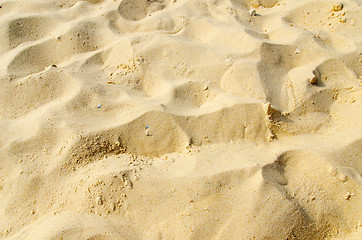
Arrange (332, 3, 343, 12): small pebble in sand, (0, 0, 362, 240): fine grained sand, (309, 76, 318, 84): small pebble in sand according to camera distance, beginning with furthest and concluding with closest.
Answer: (332, 3, 343, 12): small pebble in sand
(309, 76, 318, 84): small pebble in sand
(0, 0, 362, 240): fine grained sand

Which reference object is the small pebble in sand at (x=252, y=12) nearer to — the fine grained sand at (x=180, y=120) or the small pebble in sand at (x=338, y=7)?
the fine grained sand at (x=180, y=120)

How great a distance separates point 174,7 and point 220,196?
1.36m

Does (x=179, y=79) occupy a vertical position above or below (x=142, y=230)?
above

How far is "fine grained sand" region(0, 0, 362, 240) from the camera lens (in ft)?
3.84

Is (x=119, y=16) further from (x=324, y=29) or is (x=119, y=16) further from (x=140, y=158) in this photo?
(x=324, y=29)

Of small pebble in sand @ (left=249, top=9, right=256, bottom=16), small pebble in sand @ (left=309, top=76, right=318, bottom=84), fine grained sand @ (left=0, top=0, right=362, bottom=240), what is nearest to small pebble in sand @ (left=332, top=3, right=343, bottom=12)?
fine grained sand @ (left=0, top=0, right=362, bottom=240)

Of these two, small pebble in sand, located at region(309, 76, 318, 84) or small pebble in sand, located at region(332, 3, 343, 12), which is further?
small pebble in sand, located at region(332, 3, 343, 12)

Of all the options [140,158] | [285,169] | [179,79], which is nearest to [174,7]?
[179,79]

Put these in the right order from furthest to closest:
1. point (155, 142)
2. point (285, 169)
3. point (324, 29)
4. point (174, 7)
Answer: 1. point (174, 7)
2. point (324, 29)
3. point (155, 142)
4. point (285, 169)

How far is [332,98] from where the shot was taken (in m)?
1.59

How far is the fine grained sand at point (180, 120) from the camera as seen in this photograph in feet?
3.84

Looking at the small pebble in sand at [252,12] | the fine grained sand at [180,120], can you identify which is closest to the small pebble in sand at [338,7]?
the fine grained sand at [180,120]

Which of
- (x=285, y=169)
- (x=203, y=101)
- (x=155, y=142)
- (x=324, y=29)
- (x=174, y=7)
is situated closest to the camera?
(x=285, y=169)

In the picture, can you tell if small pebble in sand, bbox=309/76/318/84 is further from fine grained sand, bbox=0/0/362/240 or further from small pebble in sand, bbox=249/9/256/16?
small pebble in sand, bbox=249/9/256/16
